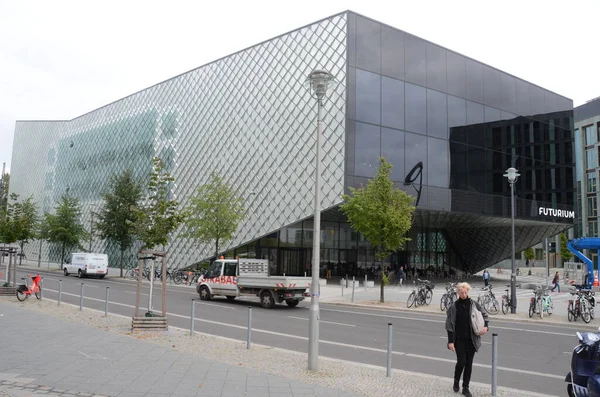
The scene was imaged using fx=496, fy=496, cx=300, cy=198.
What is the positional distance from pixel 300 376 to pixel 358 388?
3.45 feet

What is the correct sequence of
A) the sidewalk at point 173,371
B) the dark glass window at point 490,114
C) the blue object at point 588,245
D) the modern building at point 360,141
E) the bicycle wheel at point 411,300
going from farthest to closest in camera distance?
the dark glass window at point 490,114
the modern building at point 360,141
the blue object at point 588,245
the bicycle wheel at point 411,300
the sidewalk at point 173,371

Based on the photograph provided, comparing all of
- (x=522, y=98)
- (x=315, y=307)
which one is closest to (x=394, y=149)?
(x=522, y=98)

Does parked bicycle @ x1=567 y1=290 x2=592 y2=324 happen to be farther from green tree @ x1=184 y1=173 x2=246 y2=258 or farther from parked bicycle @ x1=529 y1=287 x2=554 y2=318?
green tree @ x1=184 y1=173 x2=246 y2=258

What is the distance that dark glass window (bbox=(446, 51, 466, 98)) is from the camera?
130 ft

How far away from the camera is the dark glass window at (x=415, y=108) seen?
37.1 m

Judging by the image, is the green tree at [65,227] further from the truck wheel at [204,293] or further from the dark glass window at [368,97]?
the dark glass window at [368,97]

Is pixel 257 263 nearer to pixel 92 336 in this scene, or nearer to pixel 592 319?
pixel 92 336

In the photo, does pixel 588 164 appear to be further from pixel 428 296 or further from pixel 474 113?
pixel 428 296

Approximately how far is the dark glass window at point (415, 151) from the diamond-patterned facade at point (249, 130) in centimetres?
581

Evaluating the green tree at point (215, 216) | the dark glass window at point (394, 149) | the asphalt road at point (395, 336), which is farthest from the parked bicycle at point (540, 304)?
the green tree at point (215, 216)

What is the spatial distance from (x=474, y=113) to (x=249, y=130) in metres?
18.6

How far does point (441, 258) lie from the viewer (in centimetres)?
5125

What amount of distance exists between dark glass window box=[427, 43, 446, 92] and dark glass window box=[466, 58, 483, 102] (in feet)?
9.31

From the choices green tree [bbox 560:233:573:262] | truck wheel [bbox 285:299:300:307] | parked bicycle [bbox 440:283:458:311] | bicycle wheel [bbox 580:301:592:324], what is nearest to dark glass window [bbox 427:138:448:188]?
parked bicycle [bbox 440:283:458:311]
